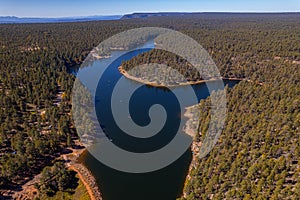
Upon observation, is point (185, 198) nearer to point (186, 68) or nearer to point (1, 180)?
point (1, 180)

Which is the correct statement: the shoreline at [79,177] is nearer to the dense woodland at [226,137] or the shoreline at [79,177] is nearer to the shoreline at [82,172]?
the shoreline at [82,172]

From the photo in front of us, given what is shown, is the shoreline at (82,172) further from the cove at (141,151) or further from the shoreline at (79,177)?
the cove at (141,151)

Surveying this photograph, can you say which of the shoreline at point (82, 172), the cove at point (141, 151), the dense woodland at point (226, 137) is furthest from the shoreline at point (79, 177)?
the dense woodland at point (226, 137)

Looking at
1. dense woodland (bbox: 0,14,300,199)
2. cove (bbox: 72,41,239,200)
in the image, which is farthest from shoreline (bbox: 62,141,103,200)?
dense woodland (bbox: 0,14,300,199)

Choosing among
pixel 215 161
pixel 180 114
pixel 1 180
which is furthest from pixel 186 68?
pixel 1 180

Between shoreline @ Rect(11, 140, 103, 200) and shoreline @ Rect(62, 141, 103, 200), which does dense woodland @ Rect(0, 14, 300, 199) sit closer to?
shoreline @ Rect(11, 140, 103, 200)

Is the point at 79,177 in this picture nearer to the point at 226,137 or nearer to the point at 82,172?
the point at 82,172

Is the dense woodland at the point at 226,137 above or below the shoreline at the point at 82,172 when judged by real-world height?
above

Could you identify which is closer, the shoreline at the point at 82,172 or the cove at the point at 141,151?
the shoreline at the point at 82,172

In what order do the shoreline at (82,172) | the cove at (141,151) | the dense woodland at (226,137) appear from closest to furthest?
the dense woodland at (226,137) → the shoreline at (82,172) → the cove at (141,151)

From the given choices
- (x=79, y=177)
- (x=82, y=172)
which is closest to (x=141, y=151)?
(x=82, y=172)

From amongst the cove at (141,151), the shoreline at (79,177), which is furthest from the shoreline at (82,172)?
the cove at (141,151)

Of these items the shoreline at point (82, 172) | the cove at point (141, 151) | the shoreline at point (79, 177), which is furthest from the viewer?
the cove at point (141, 151)
